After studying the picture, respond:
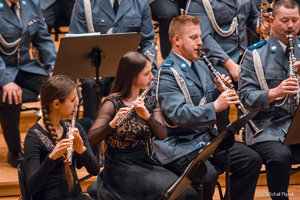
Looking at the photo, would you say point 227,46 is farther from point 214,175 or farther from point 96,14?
point 214,175

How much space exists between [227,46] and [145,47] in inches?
25.5

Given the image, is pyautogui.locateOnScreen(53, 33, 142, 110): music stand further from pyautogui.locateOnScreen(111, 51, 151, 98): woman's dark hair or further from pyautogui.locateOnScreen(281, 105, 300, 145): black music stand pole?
pyautogui.locateOnScreen(281, 105, 300, 145): black music stand pole

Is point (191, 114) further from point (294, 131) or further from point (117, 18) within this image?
point (117, 18)

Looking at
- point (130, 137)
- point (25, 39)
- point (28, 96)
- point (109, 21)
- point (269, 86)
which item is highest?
point (109, 21)

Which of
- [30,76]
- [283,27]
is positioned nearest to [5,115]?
[30,76]

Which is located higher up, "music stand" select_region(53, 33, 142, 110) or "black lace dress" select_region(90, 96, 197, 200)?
"music stand" select_region(53, 33, 142, 110)

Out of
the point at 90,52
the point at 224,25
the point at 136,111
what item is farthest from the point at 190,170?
the point at 224,25

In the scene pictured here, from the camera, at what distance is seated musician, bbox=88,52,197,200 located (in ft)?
6.88

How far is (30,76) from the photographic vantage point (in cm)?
328

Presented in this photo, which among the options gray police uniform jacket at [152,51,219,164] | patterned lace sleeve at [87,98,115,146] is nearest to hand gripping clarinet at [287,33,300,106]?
gray police uniform jacket at [152,51,219,164]

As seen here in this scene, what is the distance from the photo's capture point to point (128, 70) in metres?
2.23

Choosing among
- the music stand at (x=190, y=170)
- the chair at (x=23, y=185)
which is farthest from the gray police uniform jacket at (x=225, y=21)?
the chair at (x=23, y=185)

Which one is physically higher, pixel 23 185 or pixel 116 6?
pixel 116 6

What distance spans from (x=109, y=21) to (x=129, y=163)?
5.00 ft
